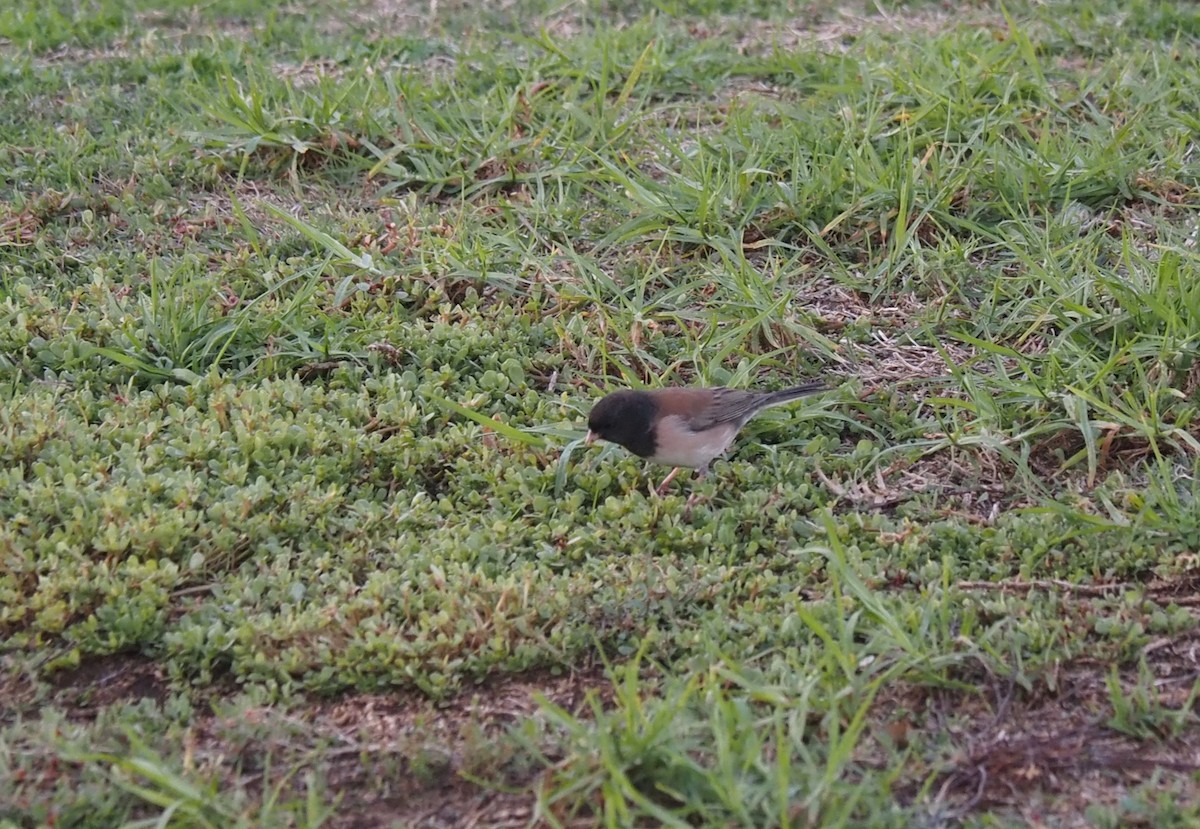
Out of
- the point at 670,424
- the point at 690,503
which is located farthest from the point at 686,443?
the point at 690,503

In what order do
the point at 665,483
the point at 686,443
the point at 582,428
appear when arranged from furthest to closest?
1. the point at 582,428
2. the point at 665,483
3. the point at 686,443

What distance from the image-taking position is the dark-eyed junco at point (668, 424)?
3945mm

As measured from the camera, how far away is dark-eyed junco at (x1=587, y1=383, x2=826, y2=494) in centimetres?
395

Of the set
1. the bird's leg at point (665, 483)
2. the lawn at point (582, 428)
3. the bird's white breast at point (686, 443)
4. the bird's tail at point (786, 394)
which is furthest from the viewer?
the bird's tail at point (786, 394)

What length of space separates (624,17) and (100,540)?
4.87 m

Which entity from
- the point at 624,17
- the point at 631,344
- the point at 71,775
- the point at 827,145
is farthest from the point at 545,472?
the point at 624,17

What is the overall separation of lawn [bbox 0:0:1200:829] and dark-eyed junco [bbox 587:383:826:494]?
141 millimetres

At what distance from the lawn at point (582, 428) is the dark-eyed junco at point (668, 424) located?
14cm

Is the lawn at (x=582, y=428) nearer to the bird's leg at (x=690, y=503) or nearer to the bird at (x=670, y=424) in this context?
the bird's leg at (x=690, y=503)

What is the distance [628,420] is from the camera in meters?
3.96

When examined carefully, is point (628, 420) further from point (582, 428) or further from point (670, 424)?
point (582, 428)

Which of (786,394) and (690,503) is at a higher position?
(786,394)

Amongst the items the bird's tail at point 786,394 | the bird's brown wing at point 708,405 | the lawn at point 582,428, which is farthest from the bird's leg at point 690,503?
the bird's tail at point 786,394

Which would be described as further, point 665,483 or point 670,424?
point 665,483
